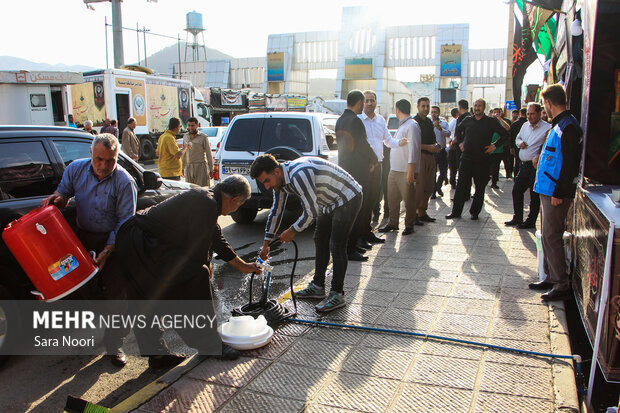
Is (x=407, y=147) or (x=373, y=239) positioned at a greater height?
(x=407, y=147)

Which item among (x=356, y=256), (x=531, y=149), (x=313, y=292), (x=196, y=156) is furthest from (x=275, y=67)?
(x=313, y=292)

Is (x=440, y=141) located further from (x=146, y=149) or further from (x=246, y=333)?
(x=146, y=149)

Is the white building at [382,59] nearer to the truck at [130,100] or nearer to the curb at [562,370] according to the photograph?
the truck at [130,100]

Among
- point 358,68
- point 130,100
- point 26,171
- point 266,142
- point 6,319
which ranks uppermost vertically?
point 358,68

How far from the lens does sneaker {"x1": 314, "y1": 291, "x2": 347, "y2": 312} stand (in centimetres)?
468

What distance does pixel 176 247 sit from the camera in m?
3.63

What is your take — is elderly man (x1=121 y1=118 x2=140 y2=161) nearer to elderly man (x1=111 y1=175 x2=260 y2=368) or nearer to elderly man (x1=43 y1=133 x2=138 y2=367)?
elderly man (x1=43 y1=133 x2=138 y2=367)

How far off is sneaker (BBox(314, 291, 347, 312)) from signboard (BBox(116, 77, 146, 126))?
812 inches

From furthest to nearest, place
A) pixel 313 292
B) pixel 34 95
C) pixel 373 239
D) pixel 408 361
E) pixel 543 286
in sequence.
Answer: pixel 34 95, pixel 373 239, pixel 543 286, pixel 313 292, pixel 408 361

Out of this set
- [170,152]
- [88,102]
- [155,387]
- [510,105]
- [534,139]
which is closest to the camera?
[155,387]

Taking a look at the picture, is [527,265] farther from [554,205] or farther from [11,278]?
[11,278]

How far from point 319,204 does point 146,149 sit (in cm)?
2096

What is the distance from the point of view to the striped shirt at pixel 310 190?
166 inches

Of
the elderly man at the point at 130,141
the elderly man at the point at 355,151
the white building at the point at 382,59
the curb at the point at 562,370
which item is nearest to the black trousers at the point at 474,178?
the elderly man at the point at 355,151
